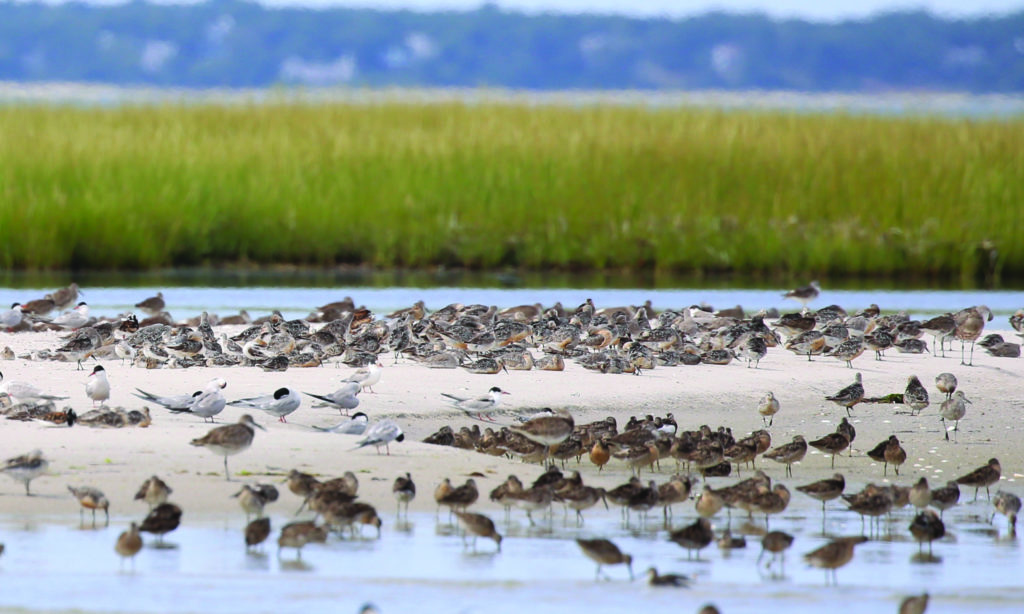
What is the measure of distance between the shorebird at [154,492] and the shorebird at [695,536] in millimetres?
2357

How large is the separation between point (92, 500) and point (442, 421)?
10.6 ft

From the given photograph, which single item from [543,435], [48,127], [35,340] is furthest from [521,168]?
[543,435]

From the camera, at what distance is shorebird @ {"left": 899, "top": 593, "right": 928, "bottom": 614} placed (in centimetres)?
586

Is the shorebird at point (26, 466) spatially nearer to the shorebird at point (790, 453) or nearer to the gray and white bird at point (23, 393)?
the gray and white bird at point (23, 393)

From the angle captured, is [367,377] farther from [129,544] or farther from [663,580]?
[663,580]

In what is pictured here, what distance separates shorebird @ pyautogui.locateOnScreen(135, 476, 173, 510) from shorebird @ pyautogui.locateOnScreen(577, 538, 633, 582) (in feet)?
6.45

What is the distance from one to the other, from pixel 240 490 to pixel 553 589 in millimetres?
1938

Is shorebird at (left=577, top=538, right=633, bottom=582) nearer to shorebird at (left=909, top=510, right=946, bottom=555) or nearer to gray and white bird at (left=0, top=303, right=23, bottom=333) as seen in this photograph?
shorebird at (left=909, top=510, right=946, bottom=555)

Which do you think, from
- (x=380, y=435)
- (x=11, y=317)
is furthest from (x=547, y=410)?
(x=11, y=317)

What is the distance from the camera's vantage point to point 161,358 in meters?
11.6

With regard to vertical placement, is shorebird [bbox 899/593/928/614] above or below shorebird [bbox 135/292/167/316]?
below

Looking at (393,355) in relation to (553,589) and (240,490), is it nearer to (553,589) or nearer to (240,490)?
(240,490)

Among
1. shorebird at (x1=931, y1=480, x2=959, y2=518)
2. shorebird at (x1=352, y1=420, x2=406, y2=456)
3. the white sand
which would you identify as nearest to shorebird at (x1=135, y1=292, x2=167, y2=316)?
the white sand

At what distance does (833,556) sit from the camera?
6.54 metres
